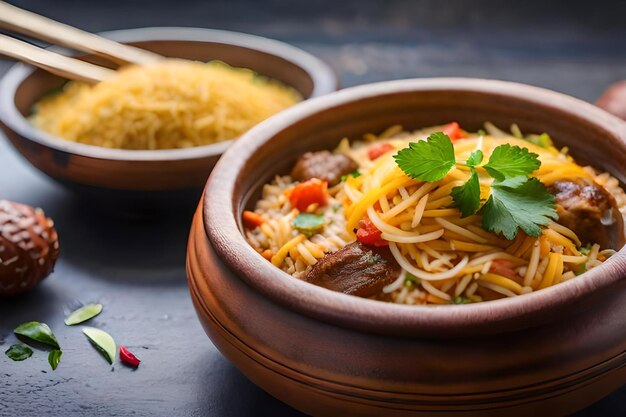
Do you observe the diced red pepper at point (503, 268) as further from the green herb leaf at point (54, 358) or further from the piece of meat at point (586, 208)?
the green herb leaf at point (54, 358)

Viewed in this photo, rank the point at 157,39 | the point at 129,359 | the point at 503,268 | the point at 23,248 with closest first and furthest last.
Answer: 1. the point at 503,268
2. the point at 129,359
3. the point at 23,248
4. the point at 157,39

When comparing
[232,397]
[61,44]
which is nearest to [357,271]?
[232,397]

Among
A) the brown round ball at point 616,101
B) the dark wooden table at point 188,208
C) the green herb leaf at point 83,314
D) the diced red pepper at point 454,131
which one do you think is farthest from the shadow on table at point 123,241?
the brown round ball at point 616,101

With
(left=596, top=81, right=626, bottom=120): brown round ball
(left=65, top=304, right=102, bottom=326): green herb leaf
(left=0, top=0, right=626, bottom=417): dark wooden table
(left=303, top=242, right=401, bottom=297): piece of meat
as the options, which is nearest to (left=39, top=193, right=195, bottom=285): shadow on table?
(left=0, top=0, right=626, bottom=417): dark wooden table

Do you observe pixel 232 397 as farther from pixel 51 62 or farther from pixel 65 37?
pixel 65 37

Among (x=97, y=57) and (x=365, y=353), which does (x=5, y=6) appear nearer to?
(x=97, y=57)

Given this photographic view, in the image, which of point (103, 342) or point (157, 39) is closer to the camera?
point (103, 342)
